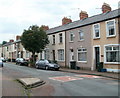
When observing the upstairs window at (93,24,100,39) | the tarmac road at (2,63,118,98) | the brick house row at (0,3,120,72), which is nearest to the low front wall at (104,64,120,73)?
the brick house row at (0,3,120,72)

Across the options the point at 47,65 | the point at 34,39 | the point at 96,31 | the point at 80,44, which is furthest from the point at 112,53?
the point at 34,39

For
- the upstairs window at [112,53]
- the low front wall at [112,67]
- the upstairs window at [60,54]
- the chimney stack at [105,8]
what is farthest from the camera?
the upstairs window at [60,54]

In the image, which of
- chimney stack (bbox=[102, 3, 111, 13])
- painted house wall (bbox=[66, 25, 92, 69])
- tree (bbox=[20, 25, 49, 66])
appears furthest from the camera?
tree (bbox=[20, 25, 49, 66])

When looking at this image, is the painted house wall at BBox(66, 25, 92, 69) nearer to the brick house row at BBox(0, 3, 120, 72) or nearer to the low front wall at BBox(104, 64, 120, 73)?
the brick house row at BBox(0, 3, 120, 72)

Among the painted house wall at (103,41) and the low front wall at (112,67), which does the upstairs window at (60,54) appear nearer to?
the painted house wall at (103,41)

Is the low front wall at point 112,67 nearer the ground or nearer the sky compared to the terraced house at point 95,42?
nearer the ground

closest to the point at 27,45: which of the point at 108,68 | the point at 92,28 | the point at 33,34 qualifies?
the point at 33,34

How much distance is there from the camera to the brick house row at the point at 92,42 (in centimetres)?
2193

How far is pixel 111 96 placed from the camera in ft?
31.1

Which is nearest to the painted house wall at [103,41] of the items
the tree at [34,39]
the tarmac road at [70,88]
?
the tarmac road at [70,88]

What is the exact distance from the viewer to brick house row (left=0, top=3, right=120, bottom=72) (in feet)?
72.0

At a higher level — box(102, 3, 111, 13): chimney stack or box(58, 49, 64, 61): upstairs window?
box(102, 3, 111, 13): chimney stack

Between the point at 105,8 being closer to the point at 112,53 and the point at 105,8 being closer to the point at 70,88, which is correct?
the point at 112,53

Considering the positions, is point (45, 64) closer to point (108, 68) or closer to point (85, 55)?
point (85, 55)
